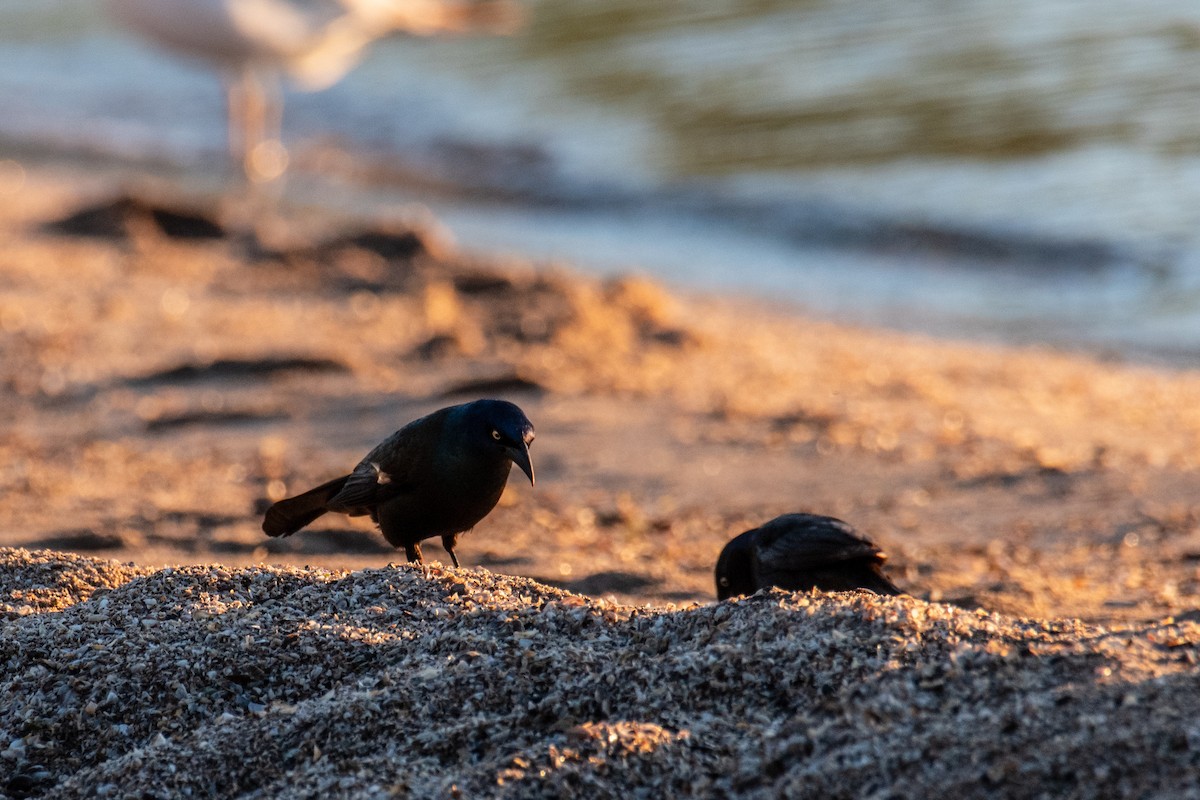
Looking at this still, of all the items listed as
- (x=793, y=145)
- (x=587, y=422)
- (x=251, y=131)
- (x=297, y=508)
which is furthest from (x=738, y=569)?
(x=251, y=131)

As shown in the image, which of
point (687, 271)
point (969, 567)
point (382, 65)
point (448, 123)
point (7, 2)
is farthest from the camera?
point (7, 2)

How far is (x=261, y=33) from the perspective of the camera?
11258 millimetres

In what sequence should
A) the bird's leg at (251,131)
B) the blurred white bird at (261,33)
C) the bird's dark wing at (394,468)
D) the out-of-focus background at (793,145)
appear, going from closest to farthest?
the bird's dark wing at (394,468)
the out-of-focus background at (793,145)
the blurred white bird at (261,33)
the bird's leg at (251,131)

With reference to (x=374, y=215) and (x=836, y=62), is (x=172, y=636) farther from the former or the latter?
(x=836, y=62)

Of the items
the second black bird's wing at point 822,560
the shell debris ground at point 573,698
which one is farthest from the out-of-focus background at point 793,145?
the shell debris ground at point 573,698

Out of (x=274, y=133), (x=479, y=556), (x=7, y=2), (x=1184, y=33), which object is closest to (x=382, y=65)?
(x=274, y=133)

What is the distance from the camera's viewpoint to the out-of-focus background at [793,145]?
28.7 ft

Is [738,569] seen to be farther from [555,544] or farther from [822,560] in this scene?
[555,544]

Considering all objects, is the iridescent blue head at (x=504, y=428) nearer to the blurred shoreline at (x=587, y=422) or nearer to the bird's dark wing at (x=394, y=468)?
the bird's dark wing at (x=394, y=468)

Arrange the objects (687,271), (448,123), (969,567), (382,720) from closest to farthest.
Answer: (382,720) → (969,567) → (687,271) → (448,123)

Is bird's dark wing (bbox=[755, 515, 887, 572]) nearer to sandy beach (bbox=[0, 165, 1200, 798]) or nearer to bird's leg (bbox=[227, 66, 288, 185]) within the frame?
sandy beach (bbox=[0, 165, 1200, 798])

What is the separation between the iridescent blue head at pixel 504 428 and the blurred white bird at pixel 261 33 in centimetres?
850

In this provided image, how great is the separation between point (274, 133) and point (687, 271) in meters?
5.84

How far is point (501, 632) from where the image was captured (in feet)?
9.49
